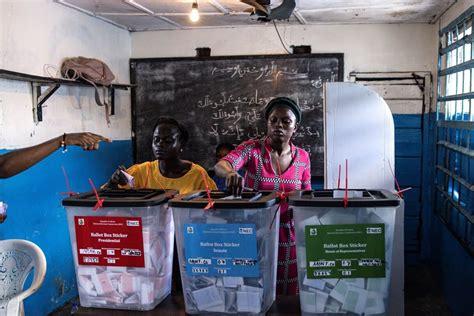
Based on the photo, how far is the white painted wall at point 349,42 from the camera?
14.4 feet

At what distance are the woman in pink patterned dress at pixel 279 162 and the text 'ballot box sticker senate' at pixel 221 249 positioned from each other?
70 centimetres

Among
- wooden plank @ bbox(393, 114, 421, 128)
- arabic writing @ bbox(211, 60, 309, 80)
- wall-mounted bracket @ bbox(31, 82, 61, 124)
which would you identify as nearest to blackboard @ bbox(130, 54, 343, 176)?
arabic writing @ bbox(211, 60, 309, 80)

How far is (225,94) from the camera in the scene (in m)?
4.55

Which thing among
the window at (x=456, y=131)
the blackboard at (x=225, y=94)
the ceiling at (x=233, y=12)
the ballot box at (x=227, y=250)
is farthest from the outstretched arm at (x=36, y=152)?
the blackboard at (x=225, y=94)

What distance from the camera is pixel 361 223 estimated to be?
4.10ft

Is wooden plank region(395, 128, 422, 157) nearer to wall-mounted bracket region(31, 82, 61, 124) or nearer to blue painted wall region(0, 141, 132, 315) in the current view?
blue painted wall region(0, 141, 132, 315)

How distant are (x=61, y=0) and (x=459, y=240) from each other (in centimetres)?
307

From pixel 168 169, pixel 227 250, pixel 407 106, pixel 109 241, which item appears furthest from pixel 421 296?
pixel 109 241

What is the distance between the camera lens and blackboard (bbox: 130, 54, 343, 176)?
14.6 ft

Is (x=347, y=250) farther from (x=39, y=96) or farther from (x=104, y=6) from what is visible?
(x=104, y=6)

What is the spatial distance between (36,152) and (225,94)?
2930 millimetres

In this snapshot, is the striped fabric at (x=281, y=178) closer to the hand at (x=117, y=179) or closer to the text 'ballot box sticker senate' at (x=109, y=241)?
the hand at (x=117, y=179)

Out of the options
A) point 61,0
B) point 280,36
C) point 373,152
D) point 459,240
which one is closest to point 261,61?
point 280,36

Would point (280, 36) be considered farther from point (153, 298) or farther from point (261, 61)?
point (153, 298)
